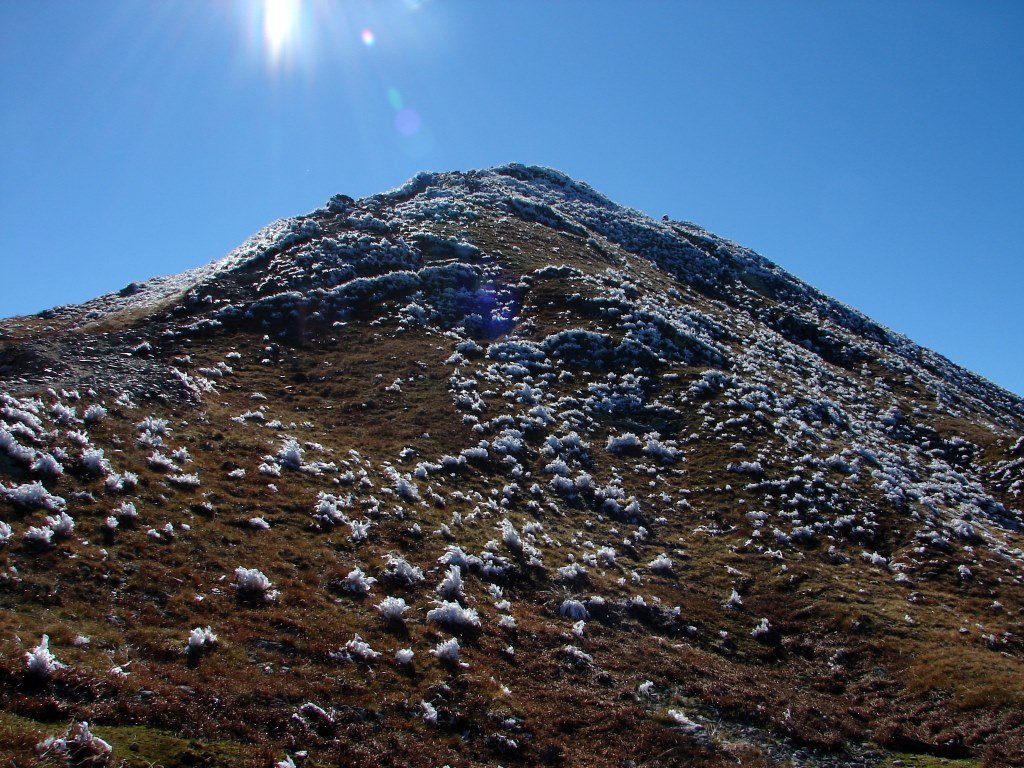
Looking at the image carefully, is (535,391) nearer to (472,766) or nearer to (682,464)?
(682,464)

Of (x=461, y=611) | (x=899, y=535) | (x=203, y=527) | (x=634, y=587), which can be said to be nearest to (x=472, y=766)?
(x=461, y=611)

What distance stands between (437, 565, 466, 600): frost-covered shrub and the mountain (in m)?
0.13

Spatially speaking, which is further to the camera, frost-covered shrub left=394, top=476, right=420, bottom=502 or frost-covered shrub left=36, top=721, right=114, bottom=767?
frost-covered shrub left=394, top=476, right=420, bottom=502

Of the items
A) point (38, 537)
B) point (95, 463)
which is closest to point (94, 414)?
point (95, 463)

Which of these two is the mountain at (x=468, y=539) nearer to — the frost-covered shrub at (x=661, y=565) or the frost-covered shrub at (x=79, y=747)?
the frost-covered shrub at (x=79, y=747)

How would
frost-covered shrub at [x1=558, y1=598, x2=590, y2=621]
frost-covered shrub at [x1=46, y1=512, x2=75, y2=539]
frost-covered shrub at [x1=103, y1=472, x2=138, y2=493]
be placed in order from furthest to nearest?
frost-covered shrub at [x1=558, y1=598, x2=590, y2=621] < frost-covered shrub at [x1=103, y1=472, x2=138, y2=493] < frost-covered shrub at [x1=46, y1=512, x2=75, y2=539]

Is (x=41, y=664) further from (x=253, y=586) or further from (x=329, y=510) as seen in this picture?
(x=329, y=510)

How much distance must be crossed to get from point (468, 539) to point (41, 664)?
52.4ft

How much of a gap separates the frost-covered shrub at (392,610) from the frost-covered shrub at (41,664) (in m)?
8.32

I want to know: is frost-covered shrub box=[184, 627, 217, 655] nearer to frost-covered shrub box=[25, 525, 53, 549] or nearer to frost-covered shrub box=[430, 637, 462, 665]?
Result: frost-covered shrub box=[25, 525, 53, 549]

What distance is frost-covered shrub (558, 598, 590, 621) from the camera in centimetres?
2281

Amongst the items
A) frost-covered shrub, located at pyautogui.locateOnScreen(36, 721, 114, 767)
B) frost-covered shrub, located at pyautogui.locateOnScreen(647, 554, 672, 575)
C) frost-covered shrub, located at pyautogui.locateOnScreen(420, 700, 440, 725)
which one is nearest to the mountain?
frost-covered shrub, located at pyautogui.locateOnScreen(36, 721, 114, 767)

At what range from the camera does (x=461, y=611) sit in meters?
19.8

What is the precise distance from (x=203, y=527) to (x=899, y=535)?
114 ft
